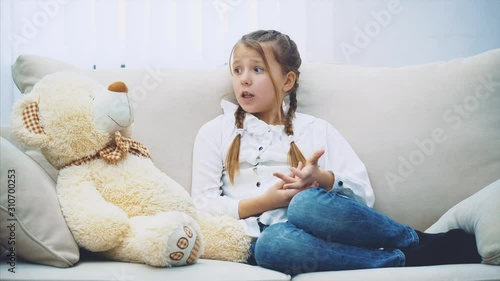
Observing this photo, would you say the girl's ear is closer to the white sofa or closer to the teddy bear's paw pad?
the white sofa

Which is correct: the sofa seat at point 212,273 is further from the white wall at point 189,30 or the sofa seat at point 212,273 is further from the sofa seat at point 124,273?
the white wall at point 189,30

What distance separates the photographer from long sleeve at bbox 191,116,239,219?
1.34m

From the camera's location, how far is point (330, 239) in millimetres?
1133

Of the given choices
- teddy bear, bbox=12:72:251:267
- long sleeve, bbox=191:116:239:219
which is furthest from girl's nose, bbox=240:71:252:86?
teddy bear, bbox=12:72:251:267

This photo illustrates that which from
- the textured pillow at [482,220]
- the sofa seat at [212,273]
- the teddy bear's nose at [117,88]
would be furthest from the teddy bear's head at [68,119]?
the textured pillow at [482,220]

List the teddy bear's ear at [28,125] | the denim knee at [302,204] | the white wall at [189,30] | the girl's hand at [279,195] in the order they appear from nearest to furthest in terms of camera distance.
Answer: the teddy bear's ear at [28,125] → the denim knee at [302,204] → the girl's hand at [279,195] → the white wall at [189,30]

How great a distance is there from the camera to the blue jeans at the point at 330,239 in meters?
1.09

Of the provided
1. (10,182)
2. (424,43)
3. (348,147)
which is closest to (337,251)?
(348,147)

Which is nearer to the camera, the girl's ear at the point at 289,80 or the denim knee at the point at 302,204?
the denim knee at the point at 302,204

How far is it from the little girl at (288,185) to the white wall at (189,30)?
1.65 feet

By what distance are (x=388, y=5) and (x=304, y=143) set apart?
3.08 ft

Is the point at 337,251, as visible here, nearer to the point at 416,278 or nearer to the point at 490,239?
the point at 416,278

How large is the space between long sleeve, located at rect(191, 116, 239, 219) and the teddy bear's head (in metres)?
0.32

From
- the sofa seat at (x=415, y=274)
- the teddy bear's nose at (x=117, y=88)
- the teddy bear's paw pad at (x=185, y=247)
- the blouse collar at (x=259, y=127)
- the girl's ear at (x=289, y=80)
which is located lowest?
the sofa seat at (x=415, y=274)
